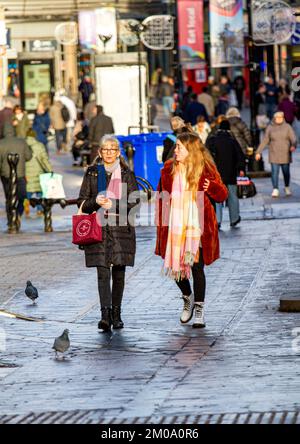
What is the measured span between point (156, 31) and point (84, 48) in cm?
1403

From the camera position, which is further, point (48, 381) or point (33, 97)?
point (33, 97)

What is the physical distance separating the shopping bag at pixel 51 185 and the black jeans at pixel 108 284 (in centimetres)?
1041

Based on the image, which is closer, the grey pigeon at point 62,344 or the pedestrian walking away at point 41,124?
the grey pigeon at point 62,344

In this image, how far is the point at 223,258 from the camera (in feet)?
63.5

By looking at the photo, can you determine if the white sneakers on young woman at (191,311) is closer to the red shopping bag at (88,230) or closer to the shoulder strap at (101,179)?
the red shopping bag at (88,230)

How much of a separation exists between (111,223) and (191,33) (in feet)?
100

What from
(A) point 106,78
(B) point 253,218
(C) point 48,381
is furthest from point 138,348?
(A) point 106,78

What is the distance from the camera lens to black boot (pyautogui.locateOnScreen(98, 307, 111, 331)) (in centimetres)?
1385

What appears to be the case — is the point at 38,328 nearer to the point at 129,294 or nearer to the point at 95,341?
the point at 95,341

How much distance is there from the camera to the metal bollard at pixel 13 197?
2400cm

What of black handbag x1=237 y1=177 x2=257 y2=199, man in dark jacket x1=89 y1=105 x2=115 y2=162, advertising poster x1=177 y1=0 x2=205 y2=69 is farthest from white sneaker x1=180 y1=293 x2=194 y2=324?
advertising poster x1=177 y1=0 x2=205 y2=69

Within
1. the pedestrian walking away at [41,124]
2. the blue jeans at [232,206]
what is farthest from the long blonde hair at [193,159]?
the pedestrian walking away at [41,124]

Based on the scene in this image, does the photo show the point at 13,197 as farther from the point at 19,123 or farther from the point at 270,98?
the point at 270,98

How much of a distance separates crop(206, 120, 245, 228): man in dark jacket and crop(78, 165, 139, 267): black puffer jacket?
29.2 feet
